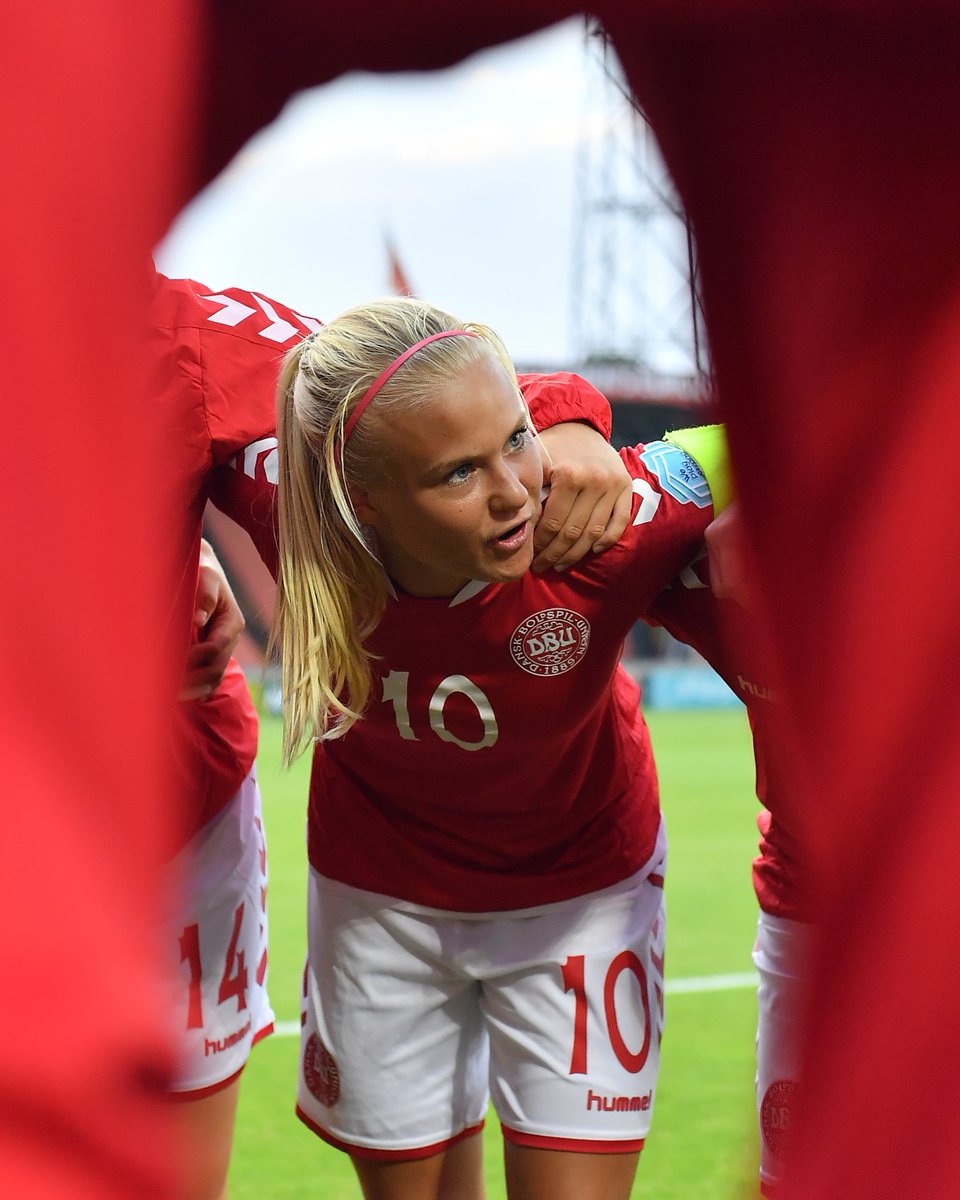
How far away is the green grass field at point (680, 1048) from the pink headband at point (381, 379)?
43cm

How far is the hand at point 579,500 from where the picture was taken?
123cm

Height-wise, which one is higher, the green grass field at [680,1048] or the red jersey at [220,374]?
the red jersey at [220,374]

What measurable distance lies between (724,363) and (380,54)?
0.26 feet

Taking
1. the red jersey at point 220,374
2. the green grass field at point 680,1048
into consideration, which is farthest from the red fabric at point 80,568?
the red jersey at point 220,374

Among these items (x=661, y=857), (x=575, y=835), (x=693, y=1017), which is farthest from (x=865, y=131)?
(x=693, y=1017)

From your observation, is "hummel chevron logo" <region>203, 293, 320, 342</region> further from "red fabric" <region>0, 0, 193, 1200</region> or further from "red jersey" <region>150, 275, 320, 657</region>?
"red fabric" <region>0, 0, 193, 1200</region>

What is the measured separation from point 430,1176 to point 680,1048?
4.30 feet

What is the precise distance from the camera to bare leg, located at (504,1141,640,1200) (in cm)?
150

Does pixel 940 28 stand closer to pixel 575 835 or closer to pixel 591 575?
pixel 591 575

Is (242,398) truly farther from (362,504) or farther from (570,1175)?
(570,1175)

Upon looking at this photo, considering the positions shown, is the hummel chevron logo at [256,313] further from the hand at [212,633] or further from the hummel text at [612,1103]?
the hummel text at [612,1103]

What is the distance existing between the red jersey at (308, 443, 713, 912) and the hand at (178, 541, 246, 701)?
0.16 m

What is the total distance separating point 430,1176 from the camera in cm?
163

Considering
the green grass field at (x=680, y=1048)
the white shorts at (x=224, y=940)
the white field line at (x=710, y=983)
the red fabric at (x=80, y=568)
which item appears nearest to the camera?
the red fabric at (x=80, y=568)
